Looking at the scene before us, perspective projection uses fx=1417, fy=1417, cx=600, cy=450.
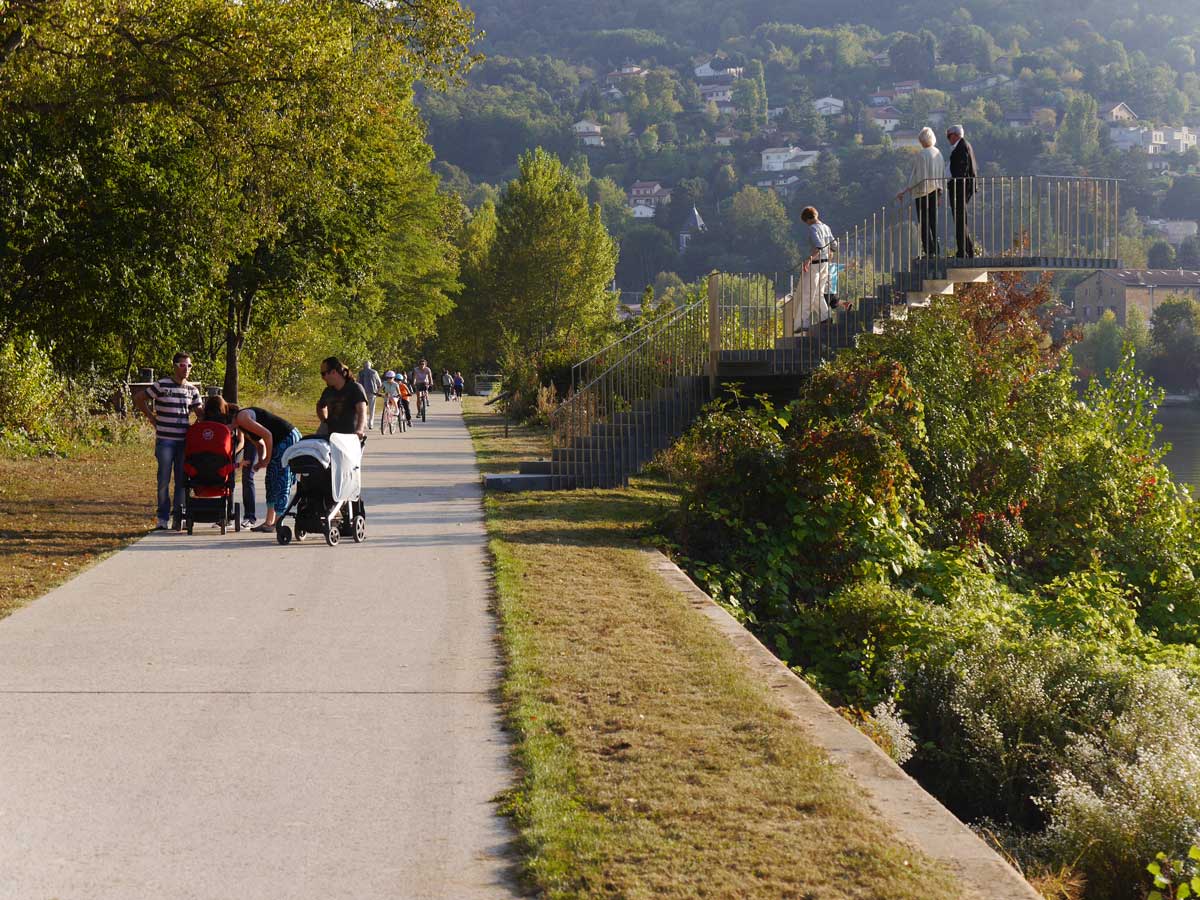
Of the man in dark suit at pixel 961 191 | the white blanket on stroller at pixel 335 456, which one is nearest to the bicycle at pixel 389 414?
the man in dark suit at pixel 961 191

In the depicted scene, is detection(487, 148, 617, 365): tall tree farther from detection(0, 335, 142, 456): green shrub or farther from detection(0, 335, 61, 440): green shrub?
detection(0, 335, 61, 440): green shrub

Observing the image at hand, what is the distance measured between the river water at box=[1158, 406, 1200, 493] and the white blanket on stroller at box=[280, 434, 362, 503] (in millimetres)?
15109

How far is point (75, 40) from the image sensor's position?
52.8ft

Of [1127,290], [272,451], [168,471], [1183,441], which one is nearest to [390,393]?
[272,451]

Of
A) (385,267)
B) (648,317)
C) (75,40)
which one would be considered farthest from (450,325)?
(75,40)

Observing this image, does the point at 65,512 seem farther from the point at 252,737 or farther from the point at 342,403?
the point at 252,737

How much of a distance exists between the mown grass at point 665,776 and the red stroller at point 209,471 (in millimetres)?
4599

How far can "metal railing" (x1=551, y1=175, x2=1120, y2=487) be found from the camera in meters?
18.6

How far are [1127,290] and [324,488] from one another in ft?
404

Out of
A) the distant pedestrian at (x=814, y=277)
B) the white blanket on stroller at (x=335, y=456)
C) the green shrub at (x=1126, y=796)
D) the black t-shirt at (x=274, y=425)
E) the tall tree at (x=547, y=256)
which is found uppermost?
the tall tree at (x=547, y=256)

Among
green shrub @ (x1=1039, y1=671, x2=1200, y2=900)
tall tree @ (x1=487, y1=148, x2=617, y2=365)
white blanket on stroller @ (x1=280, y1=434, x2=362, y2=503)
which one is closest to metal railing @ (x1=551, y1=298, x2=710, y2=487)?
white blanket on stroller @ (x1=280, y1=434, x2=362, y2=503)

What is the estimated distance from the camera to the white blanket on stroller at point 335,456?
13.4 m

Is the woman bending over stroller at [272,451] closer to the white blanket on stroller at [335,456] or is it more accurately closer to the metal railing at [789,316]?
the white blanket on stroller at [335,456]

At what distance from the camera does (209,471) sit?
1390cm
